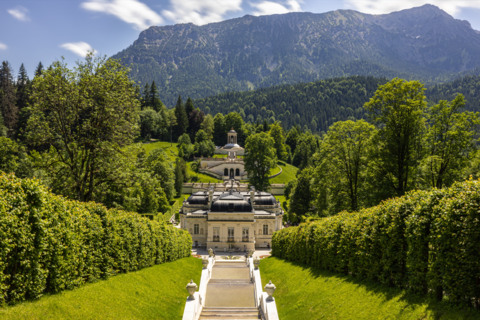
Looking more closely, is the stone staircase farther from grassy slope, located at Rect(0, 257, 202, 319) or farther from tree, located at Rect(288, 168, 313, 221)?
tree, located at Rect(288, 168, 313, 221)

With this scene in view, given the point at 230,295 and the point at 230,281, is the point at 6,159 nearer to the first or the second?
the point at 230,281

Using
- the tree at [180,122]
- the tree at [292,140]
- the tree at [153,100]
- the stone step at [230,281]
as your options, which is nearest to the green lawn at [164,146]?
the tree at [180,122]

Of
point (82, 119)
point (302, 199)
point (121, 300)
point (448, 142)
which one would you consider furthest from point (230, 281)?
point (302, 199)

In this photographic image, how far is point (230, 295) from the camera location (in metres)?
21.9

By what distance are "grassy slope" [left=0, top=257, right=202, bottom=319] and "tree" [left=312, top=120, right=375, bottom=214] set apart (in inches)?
679

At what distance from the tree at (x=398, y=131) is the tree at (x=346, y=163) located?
280cm

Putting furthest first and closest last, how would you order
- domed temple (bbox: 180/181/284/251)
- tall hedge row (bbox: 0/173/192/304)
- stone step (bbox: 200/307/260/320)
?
domed temple (bbox: 180/181/284/251), stone step (bbox: 200/307/260/320), tall hedge row (bbox: 0/173/192/304)

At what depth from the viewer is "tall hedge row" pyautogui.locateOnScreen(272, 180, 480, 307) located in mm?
9834

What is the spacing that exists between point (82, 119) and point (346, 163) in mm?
23071

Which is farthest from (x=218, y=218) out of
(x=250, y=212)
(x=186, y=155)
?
(x=186, y=155)

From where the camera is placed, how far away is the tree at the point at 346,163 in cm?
3173

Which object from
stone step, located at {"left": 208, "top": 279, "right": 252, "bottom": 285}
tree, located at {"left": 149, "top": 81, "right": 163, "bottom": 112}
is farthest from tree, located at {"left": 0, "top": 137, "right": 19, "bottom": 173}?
tree, located at {"left": 149, "top": 81, "right": 163, "bottom": 112}

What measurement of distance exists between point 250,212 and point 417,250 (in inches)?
1390

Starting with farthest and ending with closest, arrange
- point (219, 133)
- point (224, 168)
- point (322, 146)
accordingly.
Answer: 1. point (219, 133)
2. point (224, 168)
3. point (322, 146)
